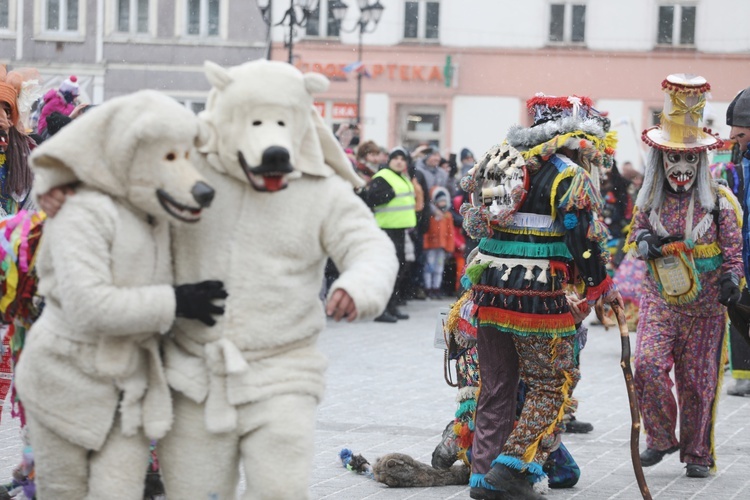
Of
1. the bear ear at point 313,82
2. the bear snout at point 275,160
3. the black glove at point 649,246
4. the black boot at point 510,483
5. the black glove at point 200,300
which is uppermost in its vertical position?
the bear ear at point 313,82

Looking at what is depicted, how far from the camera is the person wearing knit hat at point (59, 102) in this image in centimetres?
680

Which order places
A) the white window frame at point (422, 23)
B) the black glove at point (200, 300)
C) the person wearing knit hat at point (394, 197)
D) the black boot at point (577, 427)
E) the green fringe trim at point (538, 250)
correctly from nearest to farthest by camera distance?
the black glove at point (200, 300), the green fringe trim at point (538, 250), the black boot at point (577, 427), the person wearing knit hat at point (394, 197), the white window frame at point (422, 23)

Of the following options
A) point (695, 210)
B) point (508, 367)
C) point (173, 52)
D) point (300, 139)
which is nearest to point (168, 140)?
point (300, 139)

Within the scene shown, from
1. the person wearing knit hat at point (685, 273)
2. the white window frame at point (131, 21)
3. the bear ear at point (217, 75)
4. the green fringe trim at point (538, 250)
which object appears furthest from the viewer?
the white window frame at point (131, 21)

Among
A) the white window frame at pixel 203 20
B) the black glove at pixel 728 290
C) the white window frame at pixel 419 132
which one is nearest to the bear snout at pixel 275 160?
the black glove at pixel 728 290

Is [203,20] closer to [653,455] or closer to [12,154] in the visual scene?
[12,154]

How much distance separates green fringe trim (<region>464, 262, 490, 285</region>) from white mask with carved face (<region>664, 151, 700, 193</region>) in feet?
4.31

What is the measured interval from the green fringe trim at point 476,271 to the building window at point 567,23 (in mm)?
26485

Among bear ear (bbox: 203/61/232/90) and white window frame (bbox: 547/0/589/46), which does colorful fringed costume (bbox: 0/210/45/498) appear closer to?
bear ear (bbox: 203/61/232/90)

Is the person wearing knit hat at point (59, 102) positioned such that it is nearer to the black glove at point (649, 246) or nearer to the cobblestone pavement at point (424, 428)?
the cobblestone pavement at point (424, 428)

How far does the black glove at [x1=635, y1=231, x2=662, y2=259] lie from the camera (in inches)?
268

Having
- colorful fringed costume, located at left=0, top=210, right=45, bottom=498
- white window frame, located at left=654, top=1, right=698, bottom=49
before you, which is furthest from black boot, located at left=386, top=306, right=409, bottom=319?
white window frame, located at left=654, top=1, right=698, bottom=49

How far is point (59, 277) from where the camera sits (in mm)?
3834

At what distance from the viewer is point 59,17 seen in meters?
30.1
